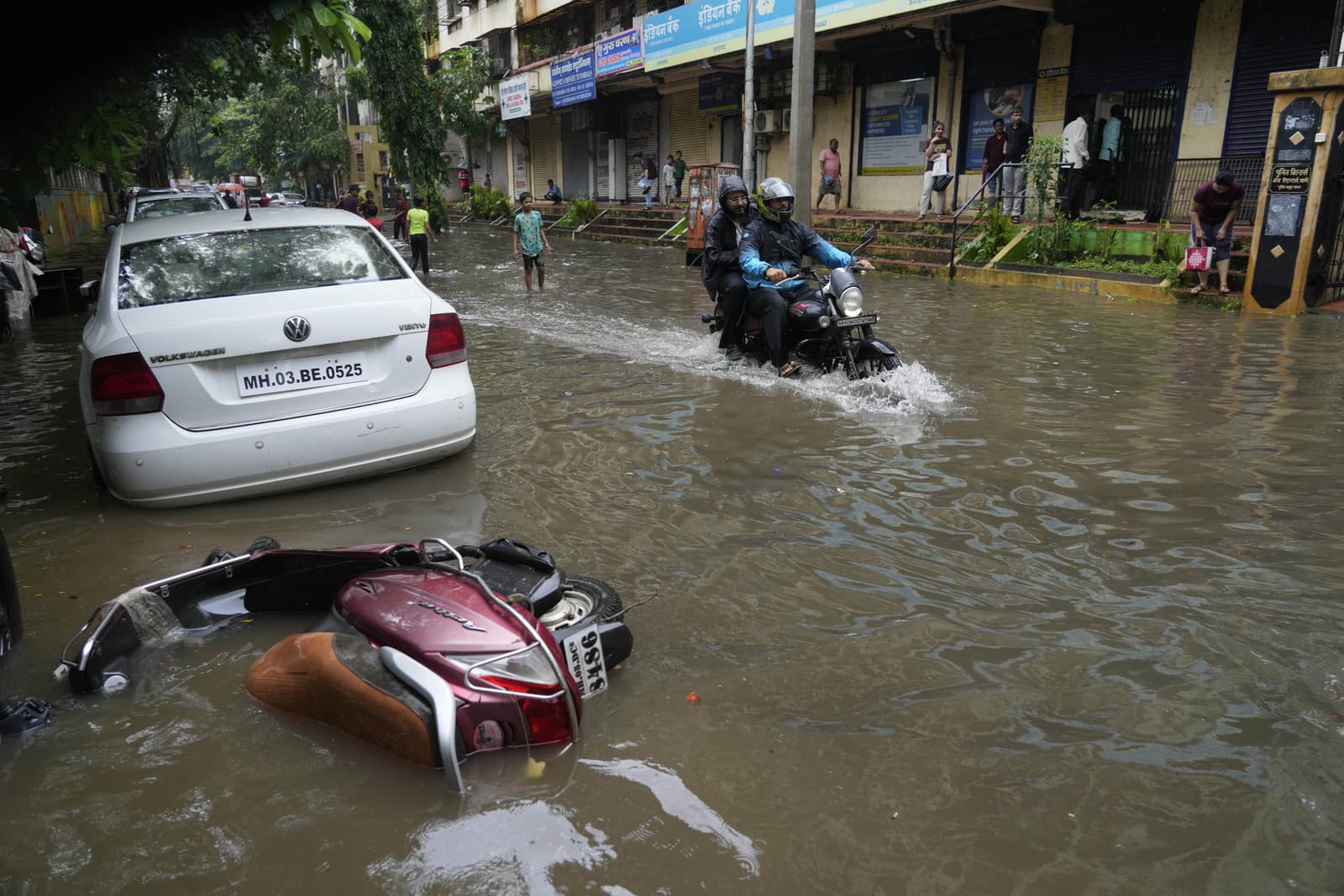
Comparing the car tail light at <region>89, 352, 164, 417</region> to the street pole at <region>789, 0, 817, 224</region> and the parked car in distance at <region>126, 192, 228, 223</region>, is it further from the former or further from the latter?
the parked car in distance at <region>126, 192, 228, 223</region>

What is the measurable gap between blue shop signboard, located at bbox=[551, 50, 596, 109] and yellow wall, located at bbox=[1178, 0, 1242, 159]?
18.1 m

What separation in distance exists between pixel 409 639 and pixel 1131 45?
18.3 meters

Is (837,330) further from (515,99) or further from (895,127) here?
(515,99)

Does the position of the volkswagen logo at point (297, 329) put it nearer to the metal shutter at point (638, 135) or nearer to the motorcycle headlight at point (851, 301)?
the motorcycle headlight at point (851, 301)

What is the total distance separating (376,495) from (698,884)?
338 cm

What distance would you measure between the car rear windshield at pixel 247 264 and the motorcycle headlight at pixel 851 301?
3.25 meters

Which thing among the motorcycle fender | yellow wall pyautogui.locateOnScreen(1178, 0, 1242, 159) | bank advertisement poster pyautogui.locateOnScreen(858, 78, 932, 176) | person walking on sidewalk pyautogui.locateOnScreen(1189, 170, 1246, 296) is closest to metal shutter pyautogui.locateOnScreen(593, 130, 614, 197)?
bank advertisement poster pyautogui.locateOnScreen(858, 78, 932, 176)

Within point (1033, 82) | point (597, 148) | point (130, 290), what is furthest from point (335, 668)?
point (597, 148)

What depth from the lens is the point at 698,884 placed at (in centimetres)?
223

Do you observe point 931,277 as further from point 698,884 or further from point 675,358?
point 698,884

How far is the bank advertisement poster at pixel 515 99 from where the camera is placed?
34.1 m

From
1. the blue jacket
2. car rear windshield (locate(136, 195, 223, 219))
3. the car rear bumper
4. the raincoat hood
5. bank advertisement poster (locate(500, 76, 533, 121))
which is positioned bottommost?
the car rear bumper

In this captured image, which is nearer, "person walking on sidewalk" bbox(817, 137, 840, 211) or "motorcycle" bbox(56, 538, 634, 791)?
"motorcycle" bbox(56, 538, 634, 791)

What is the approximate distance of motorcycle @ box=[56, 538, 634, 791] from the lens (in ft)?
8.27
